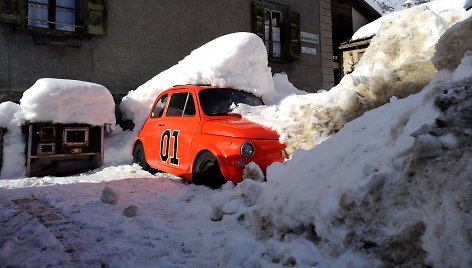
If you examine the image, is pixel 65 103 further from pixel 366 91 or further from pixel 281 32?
pixel 281 32

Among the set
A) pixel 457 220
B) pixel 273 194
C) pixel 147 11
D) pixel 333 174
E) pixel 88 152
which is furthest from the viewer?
pixel 147 11

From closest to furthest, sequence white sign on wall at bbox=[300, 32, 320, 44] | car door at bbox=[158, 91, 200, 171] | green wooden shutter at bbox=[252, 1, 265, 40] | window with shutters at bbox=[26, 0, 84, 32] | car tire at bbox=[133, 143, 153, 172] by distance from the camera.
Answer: car door at bbox=[158, 91, 200, 171], car tire at bbox=[133, 143, 153, 172], window with shutters at bbox=[26, 0, 84, 32], green wooden shutter at bbox=[252, 1, 265, 40], white sign on wall at bbox=[300, 32, 320, 44]

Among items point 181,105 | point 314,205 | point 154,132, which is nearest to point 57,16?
point 154,132

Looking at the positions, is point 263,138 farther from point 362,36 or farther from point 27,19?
point 362,36

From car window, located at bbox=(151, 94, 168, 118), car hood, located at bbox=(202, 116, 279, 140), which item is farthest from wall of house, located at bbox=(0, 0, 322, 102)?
car hood, located at bbox=(202, 116, 279, 140)

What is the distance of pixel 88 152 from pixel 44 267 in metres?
4.42

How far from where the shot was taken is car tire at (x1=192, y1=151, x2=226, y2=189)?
4273mm

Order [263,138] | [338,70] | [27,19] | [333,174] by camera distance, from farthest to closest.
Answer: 1. [338,70]
2. [27,19]
3. [263,138]
4. [333,174]

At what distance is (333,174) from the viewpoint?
2.63m

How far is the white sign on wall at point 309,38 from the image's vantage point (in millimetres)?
12781

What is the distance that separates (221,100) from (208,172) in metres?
1.22

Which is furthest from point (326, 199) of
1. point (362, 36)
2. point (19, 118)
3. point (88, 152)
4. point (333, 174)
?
point (362, 36)

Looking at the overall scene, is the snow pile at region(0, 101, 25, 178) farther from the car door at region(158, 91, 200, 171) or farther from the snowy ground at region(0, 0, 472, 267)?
the car door at region(158, 91, 200, 171)

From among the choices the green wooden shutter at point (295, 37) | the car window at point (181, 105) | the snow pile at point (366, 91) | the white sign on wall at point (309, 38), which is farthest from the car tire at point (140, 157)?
the white sign on wall at point (309, 38)
